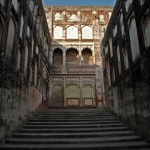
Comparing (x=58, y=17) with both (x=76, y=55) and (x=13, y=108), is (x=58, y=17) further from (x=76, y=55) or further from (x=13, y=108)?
(x=13, y=108)

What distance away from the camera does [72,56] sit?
19125 millimetres

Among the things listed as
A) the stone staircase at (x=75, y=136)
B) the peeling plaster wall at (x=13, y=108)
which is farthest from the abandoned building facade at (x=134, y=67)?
the peeling plaster wall at (x=13, y=108)

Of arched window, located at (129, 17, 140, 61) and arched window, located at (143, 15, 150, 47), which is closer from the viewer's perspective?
arched window, located at (143, 15, 150, 47)

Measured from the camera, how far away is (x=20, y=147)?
217 inches

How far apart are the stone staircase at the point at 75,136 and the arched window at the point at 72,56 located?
10440mm

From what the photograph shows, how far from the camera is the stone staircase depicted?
18.8ft

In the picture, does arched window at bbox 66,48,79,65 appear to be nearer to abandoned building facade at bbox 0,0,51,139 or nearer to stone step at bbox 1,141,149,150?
abandoned building facade at bbox 0,0,51,139

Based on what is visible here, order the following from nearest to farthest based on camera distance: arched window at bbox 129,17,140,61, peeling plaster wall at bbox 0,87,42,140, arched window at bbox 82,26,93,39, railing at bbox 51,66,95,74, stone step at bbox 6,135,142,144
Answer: peeling plaster wall at bbox 0,87,42,140 → stone step at bbox 6,135,142,144 → arched window at bbox 129,17,140,61 → railing at bbox 51,66,95,74 → arched window at bbox 82,26,93,39

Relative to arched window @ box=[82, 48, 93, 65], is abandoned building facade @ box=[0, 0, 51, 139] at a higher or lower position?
lower

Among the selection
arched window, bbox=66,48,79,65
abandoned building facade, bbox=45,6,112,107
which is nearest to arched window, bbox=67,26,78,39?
abandoned building facade, bbox=45,6,112,107

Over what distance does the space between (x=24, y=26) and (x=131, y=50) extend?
5.35 meters

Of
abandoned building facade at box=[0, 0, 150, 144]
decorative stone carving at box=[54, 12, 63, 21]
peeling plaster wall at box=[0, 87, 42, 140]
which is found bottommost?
peeling plaster wall at box=[0, 87, 42, 140]

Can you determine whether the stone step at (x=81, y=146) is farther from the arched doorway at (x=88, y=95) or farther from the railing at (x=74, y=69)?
the railing at (x=74, y=69)

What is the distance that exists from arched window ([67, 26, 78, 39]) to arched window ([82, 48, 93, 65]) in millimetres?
1823
